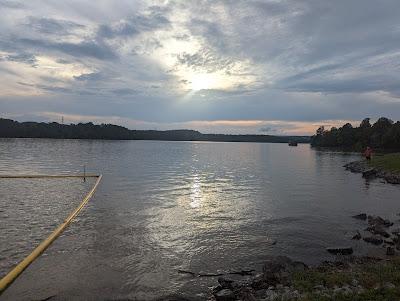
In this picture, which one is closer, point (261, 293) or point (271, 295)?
point (271, 295)

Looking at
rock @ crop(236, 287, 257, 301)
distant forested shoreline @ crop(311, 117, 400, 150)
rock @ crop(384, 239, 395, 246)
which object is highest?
distant forested shoreline @ crop(311, 117, 400, 150)

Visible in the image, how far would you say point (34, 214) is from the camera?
26.8 metres

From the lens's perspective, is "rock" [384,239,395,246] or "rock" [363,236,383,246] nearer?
"rock" [384,239,395,246]

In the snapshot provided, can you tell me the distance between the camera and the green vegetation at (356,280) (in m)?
12.0

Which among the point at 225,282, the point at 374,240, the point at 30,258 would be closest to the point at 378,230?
the point at 374,240

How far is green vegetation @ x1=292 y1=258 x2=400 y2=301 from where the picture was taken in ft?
39.5

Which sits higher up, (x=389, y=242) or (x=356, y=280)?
(x=356, y=280)

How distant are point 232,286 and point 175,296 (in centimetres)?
231

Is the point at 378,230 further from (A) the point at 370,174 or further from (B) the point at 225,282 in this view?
(A) the point at 370,174

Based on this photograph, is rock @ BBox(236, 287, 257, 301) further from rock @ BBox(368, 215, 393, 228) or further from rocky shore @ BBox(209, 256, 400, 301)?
rock @ BBox(368, 215, 393, 228)

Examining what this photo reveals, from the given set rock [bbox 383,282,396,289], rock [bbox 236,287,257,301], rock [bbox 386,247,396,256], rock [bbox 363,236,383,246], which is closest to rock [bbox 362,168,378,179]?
rock [bbox 363,236,383,246]

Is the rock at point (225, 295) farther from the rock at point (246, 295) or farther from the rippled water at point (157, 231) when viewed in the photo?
the rippled water at point (157, 231)

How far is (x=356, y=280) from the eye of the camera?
14242 mm

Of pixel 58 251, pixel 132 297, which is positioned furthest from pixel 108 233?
pixel 132 297
